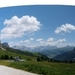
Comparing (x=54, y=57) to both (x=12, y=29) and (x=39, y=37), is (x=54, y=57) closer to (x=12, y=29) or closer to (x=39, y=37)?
(x=39, y=37)

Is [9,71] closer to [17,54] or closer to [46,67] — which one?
[17,54]

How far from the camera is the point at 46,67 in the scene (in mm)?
4531

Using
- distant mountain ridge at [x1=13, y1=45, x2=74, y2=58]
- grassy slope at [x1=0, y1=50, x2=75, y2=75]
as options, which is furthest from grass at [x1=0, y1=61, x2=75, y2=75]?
distant mountain ridge at [x1=13, y1=45, x2=74, y2=58]

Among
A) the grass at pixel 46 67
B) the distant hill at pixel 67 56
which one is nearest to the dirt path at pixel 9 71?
the grass at pixel 46 67

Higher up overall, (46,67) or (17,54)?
(17,54)

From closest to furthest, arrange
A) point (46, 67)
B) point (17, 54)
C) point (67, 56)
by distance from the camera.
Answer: point (46, 67) < point (67, 56) < point (17, 54)

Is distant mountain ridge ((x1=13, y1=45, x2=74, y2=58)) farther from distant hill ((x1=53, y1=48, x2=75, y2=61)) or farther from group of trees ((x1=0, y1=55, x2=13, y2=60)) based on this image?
group of trees ((x1=0, y1=55, x2=13, y2=60))

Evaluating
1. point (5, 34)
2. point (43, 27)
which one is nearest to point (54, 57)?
point (43, 27)

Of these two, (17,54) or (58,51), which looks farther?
(17,54)

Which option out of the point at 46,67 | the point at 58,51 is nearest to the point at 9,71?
the point at 46,67

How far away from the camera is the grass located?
4520 mm

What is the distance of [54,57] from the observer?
4703 millimetres
